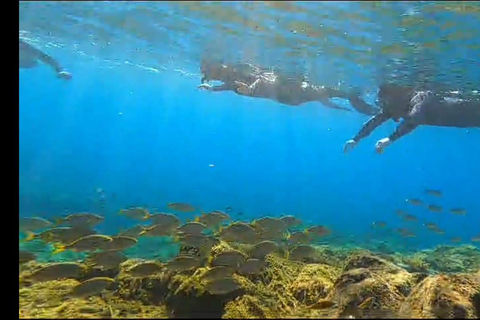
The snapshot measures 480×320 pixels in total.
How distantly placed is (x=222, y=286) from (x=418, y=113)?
13.6 meters

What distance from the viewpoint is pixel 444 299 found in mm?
5914

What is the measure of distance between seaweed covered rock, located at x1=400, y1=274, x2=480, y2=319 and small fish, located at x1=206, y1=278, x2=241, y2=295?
2567 millimetres

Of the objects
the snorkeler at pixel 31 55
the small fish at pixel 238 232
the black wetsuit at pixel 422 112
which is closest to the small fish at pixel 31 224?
the small fish at pixel 238 232

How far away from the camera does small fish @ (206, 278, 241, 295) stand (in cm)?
676

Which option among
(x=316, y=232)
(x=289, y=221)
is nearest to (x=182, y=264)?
(x=289, y=221)

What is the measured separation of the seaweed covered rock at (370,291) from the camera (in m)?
5.98

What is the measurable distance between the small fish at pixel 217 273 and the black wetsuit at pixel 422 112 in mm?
12101

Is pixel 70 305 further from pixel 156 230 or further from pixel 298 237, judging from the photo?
pixel 298 237

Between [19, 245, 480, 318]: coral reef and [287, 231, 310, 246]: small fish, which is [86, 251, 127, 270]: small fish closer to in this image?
[19, 245, 480, 318]: coral reef

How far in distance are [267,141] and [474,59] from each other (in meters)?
182

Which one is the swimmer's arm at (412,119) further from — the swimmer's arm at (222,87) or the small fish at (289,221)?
the small fish at (289,221)

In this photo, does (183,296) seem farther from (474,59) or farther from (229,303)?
(474,59)
